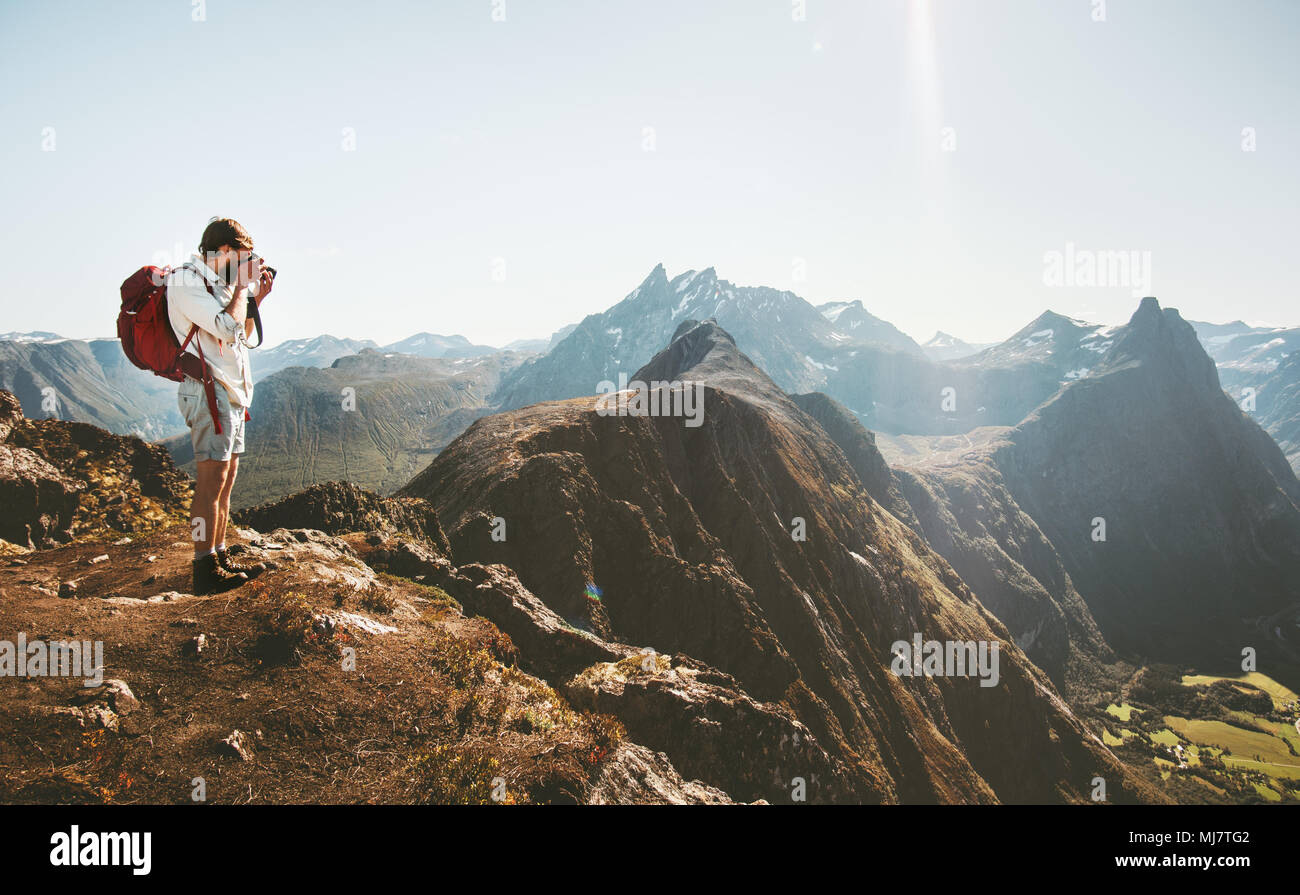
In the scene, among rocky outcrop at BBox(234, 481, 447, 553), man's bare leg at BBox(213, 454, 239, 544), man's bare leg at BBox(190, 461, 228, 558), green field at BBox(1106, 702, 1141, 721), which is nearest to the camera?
man's bare leg at BBox(190, 461, 228, 558)

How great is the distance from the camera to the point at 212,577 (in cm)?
919

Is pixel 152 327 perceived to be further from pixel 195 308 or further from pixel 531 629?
pixel 531 629

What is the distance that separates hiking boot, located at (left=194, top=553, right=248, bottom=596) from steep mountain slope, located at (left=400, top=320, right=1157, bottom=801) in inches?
321

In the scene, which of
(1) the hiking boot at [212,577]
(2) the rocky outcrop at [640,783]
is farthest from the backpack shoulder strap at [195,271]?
(2) the rocky outcrop at [640,783]

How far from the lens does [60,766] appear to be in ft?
19.7

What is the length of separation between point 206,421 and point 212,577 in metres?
3.34

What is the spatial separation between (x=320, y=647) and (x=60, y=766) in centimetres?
362

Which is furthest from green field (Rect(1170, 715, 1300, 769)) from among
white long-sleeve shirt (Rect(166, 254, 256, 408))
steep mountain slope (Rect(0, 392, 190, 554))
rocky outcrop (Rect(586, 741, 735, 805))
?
steep mountain slope (Rect(0, 392, 190, 554))

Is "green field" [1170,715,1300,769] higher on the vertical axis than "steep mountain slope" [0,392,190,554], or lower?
lower

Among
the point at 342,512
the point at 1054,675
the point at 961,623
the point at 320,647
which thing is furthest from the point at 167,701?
the point at 1054,675

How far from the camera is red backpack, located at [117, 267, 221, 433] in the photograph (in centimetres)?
707

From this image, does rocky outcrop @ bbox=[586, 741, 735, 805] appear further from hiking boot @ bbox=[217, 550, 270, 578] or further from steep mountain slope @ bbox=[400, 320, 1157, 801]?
hiking boot @ bbox=[217, 550, 270, 578]

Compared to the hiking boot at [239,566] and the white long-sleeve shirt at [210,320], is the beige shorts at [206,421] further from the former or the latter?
the hiking boot at [239,566]

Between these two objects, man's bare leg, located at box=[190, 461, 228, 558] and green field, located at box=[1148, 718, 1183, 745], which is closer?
man's bare leg, located at box=[190, 461, 228, 558]
